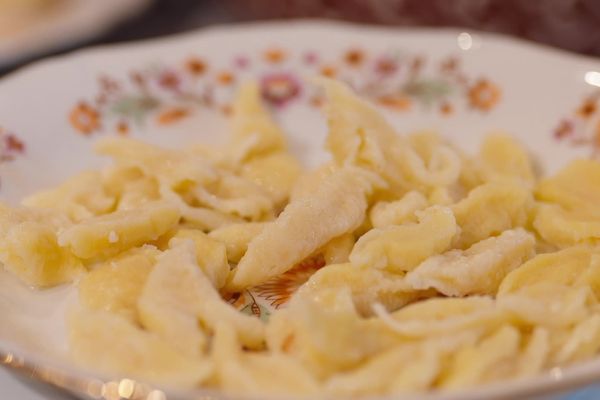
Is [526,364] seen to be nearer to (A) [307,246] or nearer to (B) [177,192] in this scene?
(A) [307,246]

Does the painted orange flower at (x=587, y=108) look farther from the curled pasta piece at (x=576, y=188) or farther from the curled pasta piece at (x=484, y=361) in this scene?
the curled pasta piece at (x=484, y=361)

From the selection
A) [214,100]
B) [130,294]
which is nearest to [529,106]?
[214,100]

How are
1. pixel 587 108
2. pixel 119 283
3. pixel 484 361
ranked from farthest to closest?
pixel 587 108, pixel 119 283, pixel 484 361

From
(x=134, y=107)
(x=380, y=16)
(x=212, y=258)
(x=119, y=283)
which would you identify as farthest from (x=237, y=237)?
(x=380, y=16)

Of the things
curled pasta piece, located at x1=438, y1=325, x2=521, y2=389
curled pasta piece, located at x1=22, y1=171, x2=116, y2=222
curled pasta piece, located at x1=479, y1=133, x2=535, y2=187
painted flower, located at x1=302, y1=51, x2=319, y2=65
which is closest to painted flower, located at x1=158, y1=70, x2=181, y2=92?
painted flower, located at x1=302, y1=51, x2=319, y2=65

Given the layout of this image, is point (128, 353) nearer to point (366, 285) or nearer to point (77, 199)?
point (366, 285)

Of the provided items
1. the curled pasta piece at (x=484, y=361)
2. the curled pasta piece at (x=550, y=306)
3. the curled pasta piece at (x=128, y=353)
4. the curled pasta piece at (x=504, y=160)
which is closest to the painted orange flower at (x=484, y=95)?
the curled pasta piece at (x=504, y=160)
